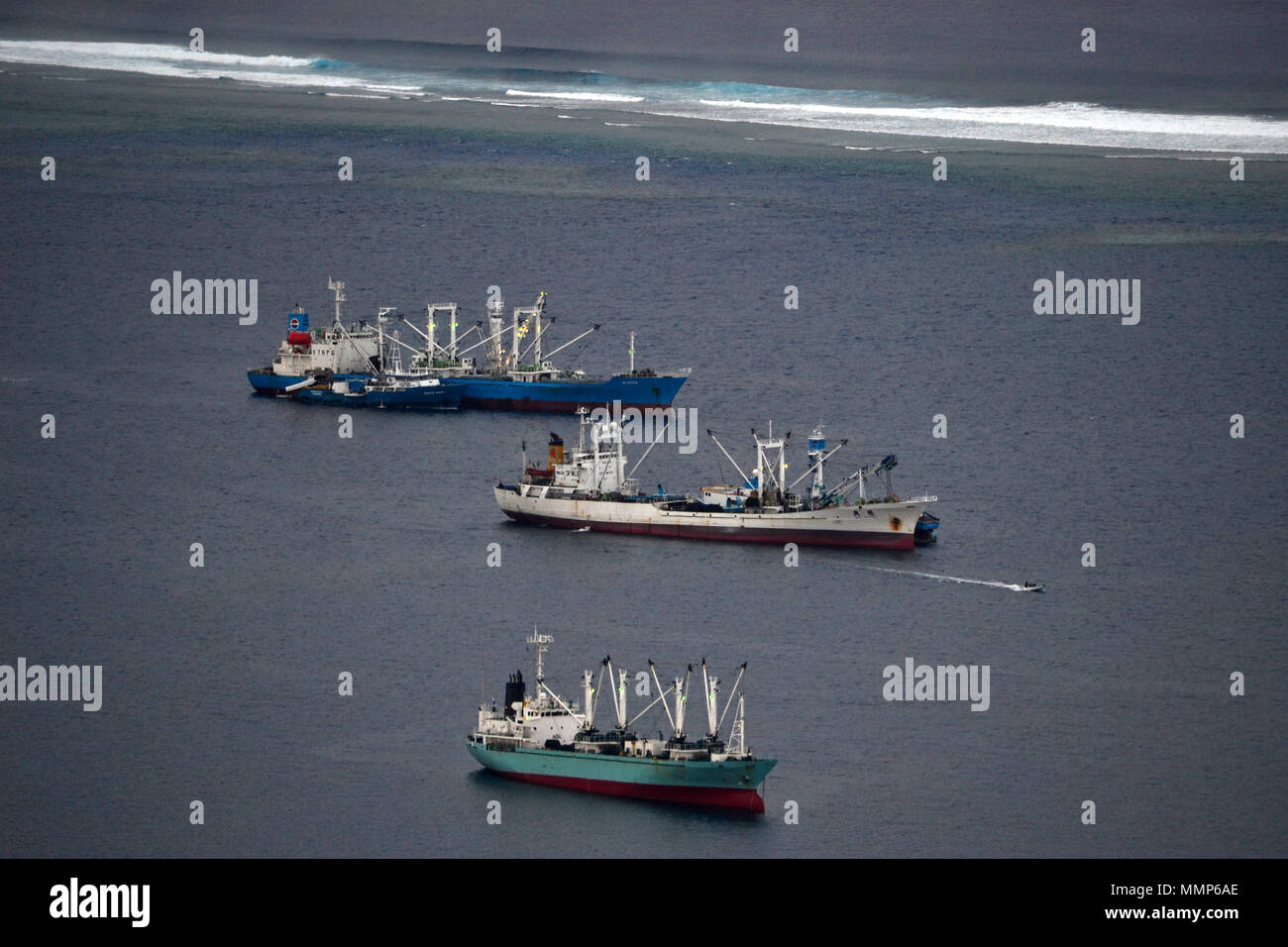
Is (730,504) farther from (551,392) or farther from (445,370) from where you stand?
(445,370)

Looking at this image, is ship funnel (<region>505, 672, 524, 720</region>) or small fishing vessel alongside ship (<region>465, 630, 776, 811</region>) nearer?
small fishing vessel alongside ship (<region>465, 630, 776, 811</region>)

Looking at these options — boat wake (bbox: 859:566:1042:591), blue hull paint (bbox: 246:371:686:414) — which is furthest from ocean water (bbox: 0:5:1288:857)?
blue hull paint (bbox: 246:371:686:414)

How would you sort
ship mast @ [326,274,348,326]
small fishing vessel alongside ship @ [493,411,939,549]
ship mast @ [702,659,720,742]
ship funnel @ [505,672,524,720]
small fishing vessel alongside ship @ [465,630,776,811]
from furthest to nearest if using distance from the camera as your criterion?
ship mast @ [326,274,348,326] → small fishing vessel alongside ship @ [493,411,939,549] → ship funnel @ [505,672,524,720] → ship mast @ [702,659,720,742] → small fishing vessel alongside ship @ [465,630,776,811]

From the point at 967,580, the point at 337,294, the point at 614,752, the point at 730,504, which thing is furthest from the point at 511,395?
the point at 614,752

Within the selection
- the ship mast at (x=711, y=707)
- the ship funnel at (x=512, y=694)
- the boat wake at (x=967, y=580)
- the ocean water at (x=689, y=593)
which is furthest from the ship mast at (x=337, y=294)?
the ship mast at (x=711, y=707)

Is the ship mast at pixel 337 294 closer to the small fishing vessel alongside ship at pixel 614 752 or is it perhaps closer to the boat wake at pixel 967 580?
the boat wake at pixel 967 580

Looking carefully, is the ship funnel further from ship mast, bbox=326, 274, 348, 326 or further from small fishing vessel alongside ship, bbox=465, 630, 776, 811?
ship mast, bbox=326, 274, 348, 326
